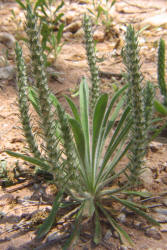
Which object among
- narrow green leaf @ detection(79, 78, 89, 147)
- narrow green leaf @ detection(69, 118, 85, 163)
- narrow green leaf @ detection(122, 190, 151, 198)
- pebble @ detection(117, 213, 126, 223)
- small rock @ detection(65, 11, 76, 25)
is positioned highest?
small rock @ detection(65, 11, 76, 25)

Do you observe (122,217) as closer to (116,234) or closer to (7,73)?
(116,234)

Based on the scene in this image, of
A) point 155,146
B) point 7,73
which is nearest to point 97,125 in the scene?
point 155,146

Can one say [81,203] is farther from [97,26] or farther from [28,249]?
[97,26]

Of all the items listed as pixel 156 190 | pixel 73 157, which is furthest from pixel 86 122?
pixel 156 190

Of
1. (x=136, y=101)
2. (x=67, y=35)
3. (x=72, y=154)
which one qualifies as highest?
(x=67, y=35)

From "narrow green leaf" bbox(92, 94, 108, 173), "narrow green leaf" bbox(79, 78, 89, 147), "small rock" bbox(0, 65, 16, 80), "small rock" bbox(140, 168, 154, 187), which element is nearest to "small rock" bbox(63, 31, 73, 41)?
"small rock" bbox(0, 65, 16, 80)

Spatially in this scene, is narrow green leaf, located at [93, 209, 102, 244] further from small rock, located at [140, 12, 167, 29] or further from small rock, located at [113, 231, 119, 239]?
small rock, located at [140, 12, 167, 29]

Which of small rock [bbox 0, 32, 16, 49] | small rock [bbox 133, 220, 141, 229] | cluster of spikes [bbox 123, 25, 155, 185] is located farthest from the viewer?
small rock [bbox 0, 32, 16, 49]

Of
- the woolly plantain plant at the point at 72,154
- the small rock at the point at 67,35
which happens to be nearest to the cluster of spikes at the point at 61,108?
the woolly plantain plant at the point at 72,154
